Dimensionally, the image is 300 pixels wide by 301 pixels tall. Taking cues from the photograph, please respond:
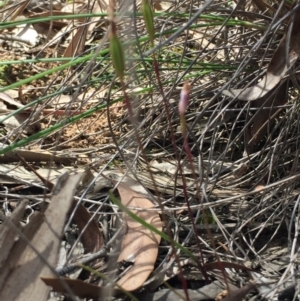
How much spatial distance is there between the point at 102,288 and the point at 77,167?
65 cm

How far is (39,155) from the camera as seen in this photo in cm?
190

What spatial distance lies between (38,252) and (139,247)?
0.97ft

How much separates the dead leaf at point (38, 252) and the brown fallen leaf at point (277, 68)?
0.54m

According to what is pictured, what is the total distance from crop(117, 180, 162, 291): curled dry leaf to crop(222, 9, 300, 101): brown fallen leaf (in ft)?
1.19

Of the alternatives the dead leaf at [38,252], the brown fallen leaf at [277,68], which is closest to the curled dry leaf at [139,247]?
the dead leaf at [38,252]

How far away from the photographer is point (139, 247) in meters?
1.48

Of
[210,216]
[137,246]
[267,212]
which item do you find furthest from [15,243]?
[267,212]

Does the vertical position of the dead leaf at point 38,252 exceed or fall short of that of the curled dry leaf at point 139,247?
it exceeds it

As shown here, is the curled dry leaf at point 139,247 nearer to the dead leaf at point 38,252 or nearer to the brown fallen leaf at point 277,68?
the dead leaf at point 38,252

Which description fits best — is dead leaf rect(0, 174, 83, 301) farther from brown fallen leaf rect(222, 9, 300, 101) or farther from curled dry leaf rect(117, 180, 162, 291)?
brown fallen leaf rect(222, 9, 300, 101)

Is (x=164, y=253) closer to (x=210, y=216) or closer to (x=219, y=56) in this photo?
(x=210, y=216)

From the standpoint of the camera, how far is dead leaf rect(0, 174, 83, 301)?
49.1 inches

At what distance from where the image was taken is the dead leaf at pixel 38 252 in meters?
1.25

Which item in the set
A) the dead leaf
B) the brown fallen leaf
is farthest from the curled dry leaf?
the brown fallen leaf
